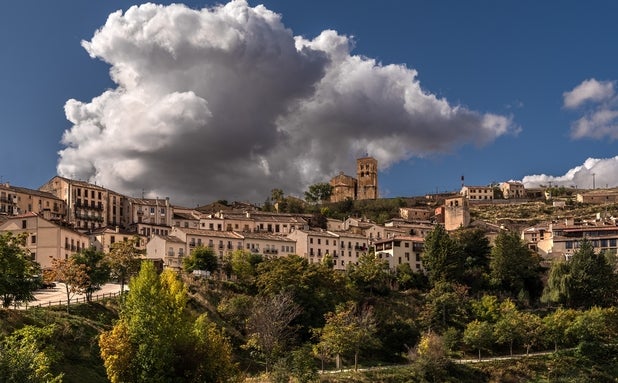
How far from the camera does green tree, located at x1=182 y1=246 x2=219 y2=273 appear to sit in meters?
82.1

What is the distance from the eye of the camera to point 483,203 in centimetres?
16762

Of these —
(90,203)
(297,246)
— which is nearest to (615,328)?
(297,246)

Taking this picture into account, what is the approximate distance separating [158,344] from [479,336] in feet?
124

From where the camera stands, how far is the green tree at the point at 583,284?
83.4 meters

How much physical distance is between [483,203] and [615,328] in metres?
92.3

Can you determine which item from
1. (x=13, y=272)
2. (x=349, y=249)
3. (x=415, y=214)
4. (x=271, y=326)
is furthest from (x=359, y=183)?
(x=13, y=272)

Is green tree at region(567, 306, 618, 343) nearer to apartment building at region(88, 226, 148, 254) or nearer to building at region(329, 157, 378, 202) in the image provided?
apartment building at region(88, 226, 148, 254)

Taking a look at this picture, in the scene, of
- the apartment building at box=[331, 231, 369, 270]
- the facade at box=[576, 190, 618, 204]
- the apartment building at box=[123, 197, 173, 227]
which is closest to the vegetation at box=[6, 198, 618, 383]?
the apartment building at box=[331, 231, 369, 270]

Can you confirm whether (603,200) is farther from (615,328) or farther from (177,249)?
(177,249)

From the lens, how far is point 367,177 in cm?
18175

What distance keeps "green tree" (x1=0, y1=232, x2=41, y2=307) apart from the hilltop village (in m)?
33.0

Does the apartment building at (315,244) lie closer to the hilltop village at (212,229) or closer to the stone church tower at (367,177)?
the hilltop village at (212,229)

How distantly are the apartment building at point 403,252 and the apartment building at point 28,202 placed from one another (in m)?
47.0

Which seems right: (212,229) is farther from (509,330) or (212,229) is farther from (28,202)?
(509,330)
